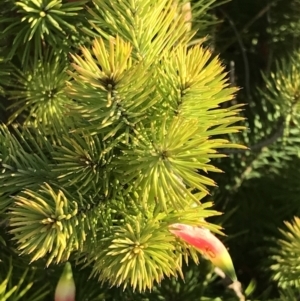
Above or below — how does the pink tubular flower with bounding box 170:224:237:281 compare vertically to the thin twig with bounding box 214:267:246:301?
above

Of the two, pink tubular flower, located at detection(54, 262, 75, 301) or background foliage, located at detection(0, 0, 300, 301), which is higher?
background foliage, located at detection(0, 0, 300, 301)

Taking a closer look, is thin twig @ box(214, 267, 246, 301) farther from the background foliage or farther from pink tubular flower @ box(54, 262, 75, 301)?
pink tubular flower @ box(54, 262, 75, 301)

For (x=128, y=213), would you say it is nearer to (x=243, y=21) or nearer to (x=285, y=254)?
(x=285, y=254)

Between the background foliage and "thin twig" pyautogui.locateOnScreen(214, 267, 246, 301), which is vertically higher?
the background foliage

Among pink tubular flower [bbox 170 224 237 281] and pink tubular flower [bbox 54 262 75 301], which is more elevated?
pink tubular flower [bbox 170 224 237 281]

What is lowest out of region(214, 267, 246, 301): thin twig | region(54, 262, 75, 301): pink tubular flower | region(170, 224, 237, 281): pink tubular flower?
region(54, 262, 75, 301): pink tubular flower

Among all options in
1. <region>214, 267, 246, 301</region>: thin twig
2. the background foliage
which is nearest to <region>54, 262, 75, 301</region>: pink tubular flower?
the background foliage

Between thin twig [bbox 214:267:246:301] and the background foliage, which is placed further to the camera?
thin twig [bbox 214:267:246:301]
